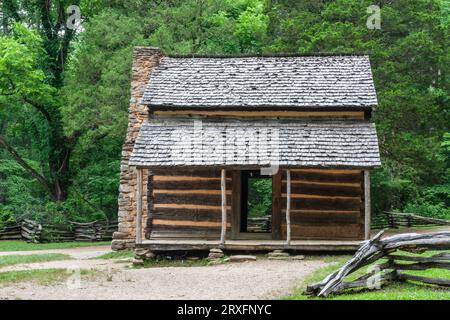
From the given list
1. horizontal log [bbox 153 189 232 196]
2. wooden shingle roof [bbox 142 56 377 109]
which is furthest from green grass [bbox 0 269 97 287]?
wooden shingle roof [bbox 142 56 377 109]

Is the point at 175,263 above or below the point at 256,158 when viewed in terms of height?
below

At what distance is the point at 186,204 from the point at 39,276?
6064 mm

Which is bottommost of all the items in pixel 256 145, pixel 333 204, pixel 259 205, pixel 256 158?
pixel 259 205

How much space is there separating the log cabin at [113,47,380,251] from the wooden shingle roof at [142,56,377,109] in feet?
0.17

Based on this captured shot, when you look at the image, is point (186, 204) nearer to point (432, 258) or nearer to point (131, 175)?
point (131, 175)

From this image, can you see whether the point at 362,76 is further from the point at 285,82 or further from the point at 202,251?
the point at 202,251

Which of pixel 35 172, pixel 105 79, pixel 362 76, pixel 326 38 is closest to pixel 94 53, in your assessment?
pixel 105 79

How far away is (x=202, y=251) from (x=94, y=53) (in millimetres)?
14377

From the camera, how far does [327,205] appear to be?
1869 cm

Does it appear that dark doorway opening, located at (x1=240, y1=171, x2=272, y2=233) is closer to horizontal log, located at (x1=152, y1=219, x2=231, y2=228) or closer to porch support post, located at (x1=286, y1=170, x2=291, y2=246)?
horizontal log, located at (x1=152, y1=219, x2=231, y2=228)

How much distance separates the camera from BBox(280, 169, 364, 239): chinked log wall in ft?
61.1

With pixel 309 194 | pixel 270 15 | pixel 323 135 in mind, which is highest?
pixel 270 15

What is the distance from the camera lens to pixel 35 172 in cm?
3181

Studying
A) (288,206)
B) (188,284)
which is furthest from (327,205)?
(188,284)
